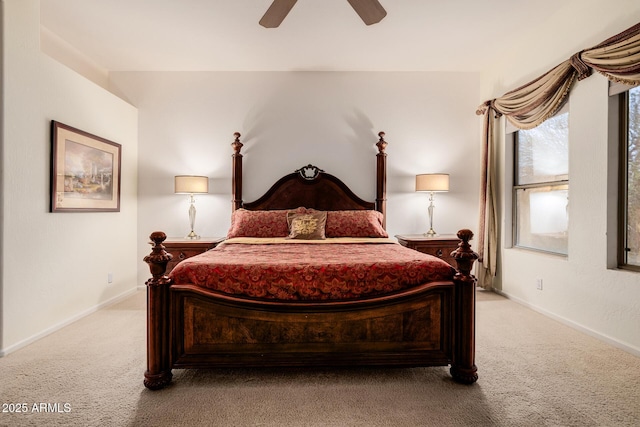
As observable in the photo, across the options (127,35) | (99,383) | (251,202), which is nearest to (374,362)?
(99,383)

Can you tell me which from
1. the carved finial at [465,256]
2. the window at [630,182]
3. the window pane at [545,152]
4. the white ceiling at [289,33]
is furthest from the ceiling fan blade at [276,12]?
the window pane at [545,152]

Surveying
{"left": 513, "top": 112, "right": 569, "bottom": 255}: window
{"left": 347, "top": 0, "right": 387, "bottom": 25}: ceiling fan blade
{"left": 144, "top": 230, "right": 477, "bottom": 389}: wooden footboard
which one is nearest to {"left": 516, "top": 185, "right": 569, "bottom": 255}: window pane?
{"left": 513, "top": 112, "right": 569, "bottom": 255}: window

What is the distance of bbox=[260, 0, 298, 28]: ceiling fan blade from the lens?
198 cm

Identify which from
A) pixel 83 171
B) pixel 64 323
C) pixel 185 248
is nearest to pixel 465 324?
pixel 185 248

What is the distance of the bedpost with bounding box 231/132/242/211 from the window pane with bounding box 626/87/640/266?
377cm

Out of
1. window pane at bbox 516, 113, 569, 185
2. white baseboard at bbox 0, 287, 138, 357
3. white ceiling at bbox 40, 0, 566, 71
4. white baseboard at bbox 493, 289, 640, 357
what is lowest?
white baseboard at bbox 0, 287, 138, 357

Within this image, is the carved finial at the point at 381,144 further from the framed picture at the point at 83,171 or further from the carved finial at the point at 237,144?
the framed picture at the point at 83,171

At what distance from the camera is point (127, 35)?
10.6 ft

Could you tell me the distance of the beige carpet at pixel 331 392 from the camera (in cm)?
155

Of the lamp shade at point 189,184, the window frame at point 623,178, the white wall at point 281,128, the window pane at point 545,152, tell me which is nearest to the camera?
the window frame at point 623,178

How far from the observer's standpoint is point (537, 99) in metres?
3.02

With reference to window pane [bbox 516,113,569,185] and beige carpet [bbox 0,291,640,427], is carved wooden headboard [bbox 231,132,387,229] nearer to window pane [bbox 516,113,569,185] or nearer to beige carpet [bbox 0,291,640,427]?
window pane [bbox 516,113,569,185]

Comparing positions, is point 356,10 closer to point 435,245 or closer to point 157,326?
point 157,326

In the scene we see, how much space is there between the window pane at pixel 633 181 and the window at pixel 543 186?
0.56 m
